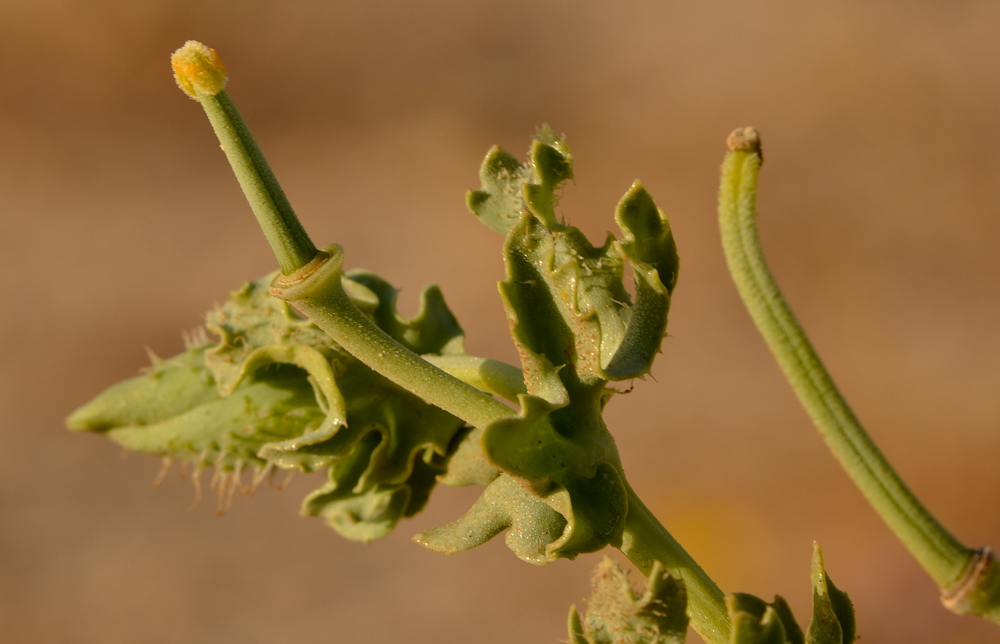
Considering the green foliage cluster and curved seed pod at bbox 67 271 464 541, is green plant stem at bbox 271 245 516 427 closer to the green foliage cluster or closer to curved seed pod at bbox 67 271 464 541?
the green foliage cluster

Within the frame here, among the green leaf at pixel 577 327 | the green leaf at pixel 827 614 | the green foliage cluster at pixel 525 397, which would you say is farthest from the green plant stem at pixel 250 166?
the green leaf at pixel 827 614

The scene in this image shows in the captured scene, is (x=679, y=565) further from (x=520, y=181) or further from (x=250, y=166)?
(x=250, y=166)

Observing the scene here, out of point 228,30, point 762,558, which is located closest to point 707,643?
point 762,558

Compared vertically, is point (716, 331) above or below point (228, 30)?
below

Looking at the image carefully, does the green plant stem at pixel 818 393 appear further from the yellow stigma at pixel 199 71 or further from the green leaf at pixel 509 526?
the yellow stigma at pixel 199 71

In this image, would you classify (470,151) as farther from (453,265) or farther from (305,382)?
(305,382)

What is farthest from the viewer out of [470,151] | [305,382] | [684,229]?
[470,151]

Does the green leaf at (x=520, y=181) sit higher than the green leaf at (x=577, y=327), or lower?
higher
